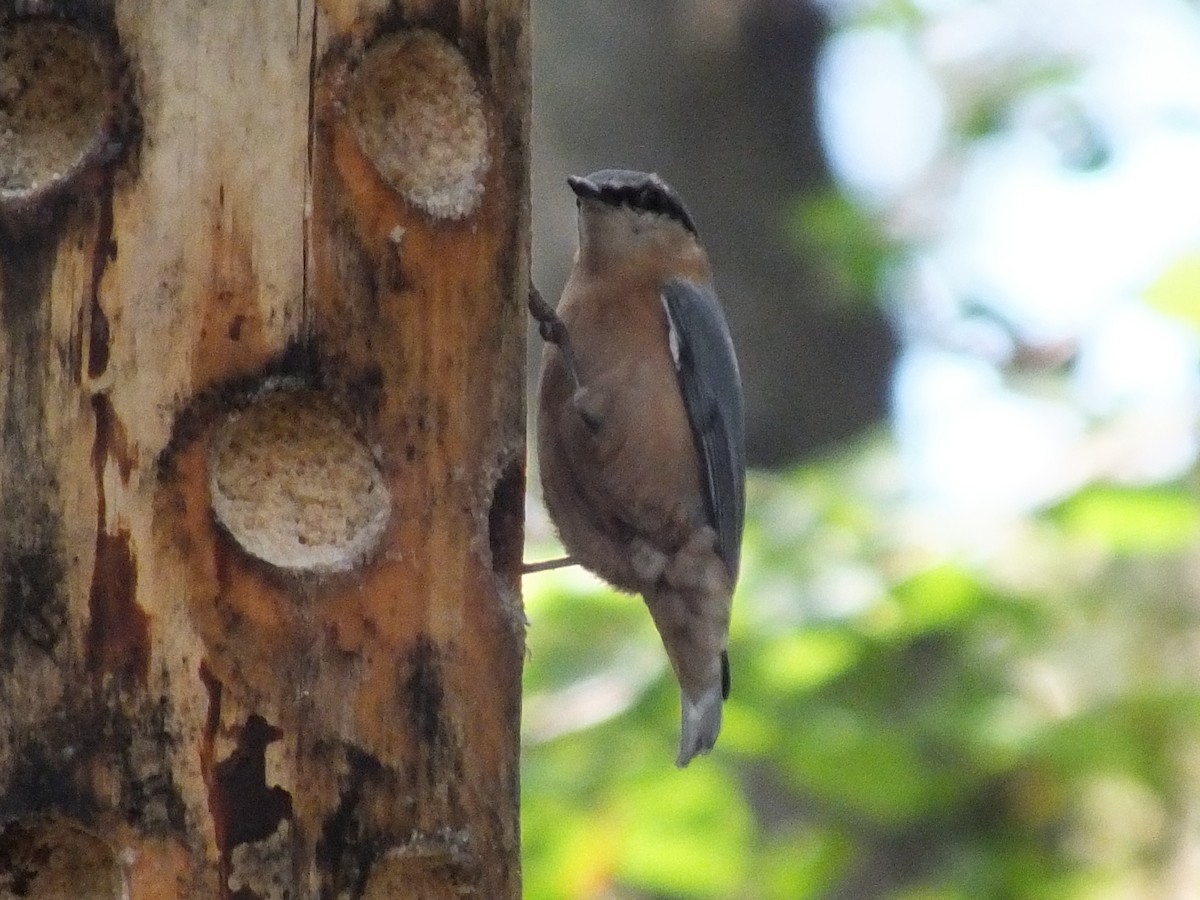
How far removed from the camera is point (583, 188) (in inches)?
155

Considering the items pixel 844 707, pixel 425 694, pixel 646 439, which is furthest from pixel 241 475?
pixel 844 707

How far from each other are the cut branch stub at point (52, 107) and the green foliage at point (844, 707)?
261 cm

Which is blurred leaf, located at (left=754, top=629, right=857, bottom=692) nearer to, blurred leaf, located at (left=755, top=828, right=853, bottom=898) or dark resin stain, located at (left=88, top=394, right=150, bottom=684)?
blurred leaf, located at (left=755, top=828, right=853, bottom=898)

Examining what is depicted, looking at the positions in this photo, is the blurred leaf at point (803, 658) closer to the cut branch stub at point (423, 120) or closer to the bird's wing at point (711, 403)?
the bird's wing at point (711, 403)

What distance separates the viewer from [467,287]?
7.75 ft

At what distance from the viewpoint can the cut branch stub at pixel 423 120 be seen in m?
2.30

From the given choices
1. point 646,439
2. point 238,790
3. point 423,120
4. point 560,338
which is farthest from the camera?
point 646,439

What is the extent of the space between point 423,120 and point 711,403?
5.59ft

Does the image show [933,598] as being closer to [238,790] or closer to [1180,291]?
[1180,291]

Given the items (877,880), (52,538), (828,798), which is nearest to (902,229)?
(877,880)

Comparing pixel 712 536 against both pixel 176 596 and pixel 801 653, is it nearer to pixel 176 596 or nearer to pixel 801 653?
pixel 801 653

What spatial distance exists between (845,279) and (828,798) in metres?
2.22

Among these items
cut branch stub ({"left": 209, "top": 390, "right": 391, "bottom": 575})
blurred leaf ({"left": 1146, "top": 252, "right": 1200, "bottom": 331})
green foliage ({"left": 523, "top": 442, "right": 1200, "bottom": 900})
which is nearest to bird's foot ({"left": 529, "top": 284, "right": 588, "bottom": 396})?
green foliage ({"left": 523, "top": 442, "right": 1200, "bottom": 900})

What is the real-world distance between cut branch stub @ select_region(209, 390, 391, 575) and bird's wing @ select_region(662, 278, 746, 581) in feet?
5.83
